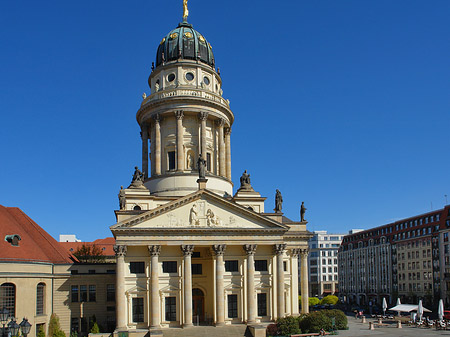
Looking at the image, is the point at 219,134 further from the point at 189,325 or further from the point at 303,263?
the point at 189,325

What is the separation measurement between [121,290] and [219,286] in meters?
10.1

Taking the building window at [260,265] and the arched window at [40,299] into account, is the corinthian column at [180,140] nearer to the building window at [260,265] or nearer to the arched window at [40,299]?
the building window at [260,265]

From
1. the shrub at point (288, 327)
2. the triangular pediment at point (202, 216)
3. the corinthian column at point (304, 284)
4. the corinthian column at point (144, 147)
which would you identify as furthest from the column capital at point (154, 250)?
the corinthian column at point (144, 147)

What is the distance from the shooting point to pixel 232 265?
188 ft

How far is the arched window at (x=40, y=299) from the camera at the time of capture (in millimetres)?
54625

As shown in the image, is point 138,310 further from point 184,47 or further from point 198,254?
point 184,47

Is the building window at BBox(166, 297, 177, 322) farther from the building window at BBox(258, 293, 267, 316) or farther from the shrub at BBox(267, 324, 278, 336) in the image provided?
the shrub at BBox(267, 324, 278, 336)

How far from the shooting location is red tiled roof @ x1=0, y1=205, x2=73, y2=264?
52.6m

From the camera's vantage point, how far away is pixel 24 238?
185ft

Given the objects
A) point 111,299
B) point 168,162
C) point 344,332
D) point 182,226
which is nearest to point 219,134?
point 168,162

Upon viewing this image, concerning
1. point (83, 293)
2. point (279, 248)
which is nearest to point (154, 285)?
point (83, 293)

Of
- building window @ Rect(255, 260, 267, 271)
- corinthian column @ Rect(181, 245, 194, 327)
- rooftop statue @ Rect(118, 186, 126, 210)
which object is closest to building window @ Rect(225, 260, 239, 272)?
building window @ Rect(255, 260, 267, 271)

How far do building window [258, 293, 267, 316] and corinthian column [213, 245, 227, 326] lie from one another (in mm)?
4608

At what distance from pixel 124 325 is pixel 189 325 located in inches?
257
